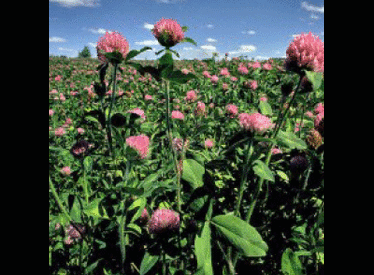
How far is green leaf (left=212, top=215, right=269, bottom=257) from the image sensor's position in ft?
2.26

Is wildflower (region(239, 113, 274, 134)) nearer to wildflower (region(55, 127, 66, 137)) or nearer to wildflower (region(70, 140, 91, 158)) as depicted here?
wildflower (region(70, 140, 91, 158))

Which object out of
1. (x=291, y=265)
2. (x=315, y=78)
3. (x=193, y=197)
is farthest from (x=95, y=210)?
(x=315, y=78)

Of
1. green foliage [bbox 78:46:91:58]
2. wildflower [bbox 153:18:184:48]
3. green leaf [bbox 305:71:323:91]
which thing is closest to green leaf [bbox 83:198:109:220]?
wildflower [bbox 153:18:184:48]

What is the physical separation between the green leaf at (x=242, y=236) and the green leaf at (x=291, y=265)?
6 cm

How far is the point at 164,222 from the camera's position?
45.2 inches

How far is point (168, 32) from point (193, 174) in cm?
62

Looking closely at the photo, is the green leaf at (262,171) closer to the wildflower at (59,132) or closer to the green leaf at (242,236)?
the green leaf at (242,236)

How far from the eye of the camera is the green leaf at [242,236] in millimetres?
689

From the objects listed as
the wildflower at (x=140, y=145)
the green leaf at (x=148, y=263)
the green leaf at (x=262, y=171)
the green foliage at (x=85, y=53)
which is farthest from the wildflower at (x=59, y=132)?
the green foliage at (x=85, y=53)
